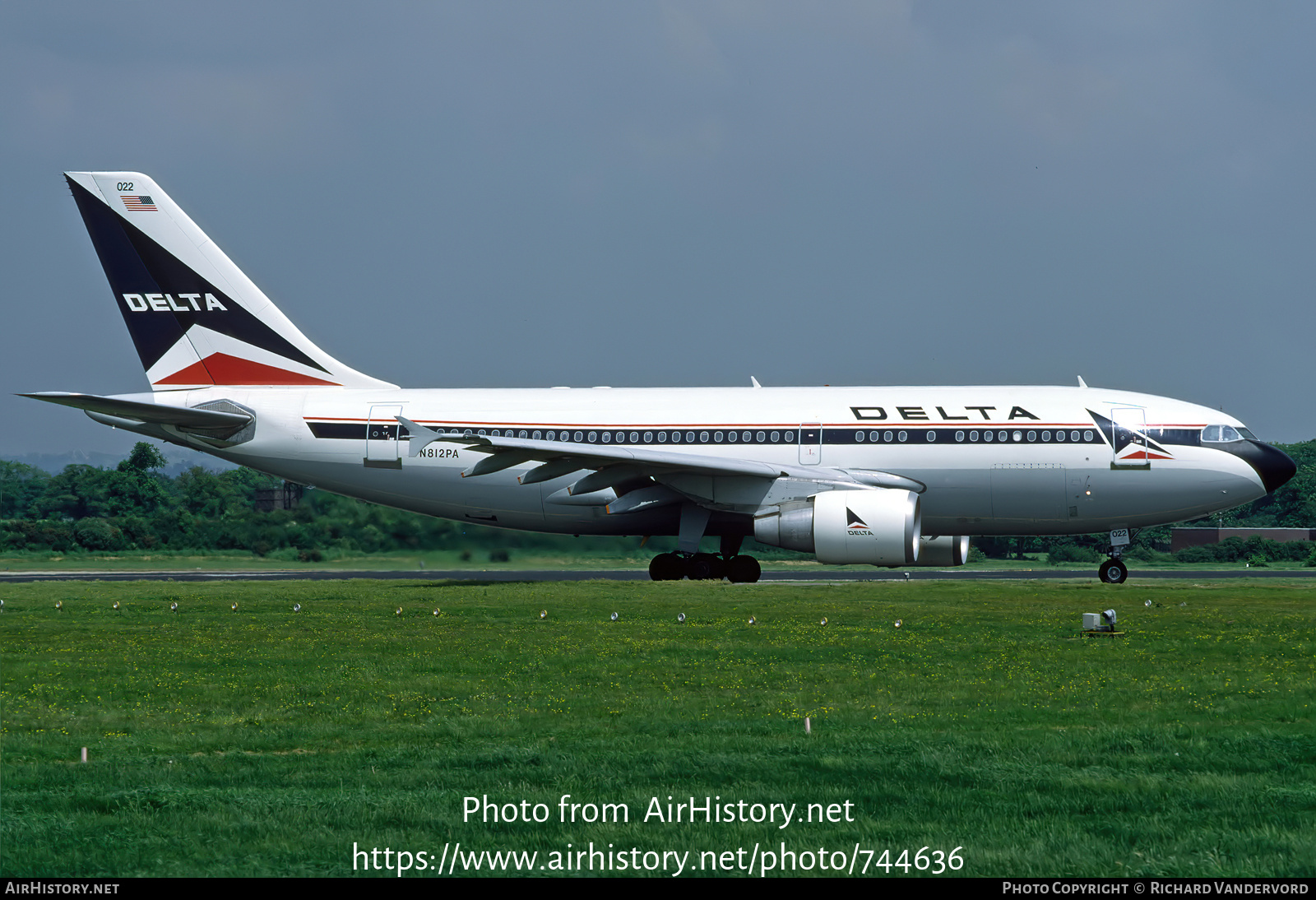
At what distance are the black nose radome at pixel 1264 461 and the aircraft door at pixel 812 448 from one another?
8.08 m

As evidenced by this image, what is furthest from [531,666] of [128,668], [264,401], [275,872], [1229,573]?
[1229,573]

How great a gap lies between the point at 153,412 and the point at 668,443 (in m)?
11.1

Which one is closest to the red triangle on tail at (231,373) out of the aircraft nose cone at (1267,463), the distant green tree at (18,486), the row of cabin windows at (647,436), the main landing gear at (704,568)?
the row of cabin windows at (647,436)

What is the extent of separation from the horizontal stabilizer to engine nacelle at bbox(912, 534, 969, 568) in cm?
1534

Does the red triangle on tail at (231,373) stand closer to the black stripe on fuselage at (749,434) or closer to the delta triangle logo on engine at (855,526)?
the black stripe on fuselage at (749,434)

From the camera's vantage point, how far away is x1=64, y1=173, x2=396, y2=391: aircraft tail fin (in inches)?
1196

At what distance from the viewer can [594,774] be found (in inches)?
334

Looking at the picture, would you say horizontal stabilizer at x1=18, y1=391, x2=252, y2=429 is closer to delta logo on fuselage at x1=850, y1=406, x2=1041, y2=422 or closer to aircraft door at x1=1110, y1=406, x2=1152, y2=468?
delta logo on fuselage at x1=850, y1=406, x2=1041, y2=422

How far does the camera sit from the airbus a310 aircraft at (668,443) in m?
26.8

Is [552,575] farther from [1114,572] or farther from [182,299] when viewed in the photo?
[1114,572]

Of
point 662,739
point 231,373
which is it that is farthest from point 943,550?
point 662,739

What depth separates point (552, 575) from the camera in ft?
110

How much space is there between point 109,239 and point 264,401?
5316 millimetres

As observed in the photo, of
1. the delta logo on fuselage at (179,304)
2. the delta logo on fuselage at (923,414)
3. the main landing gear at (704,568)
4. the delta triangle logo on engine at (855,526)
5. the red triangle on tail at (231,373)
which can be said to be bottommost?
the main landing gear at (704,568)
